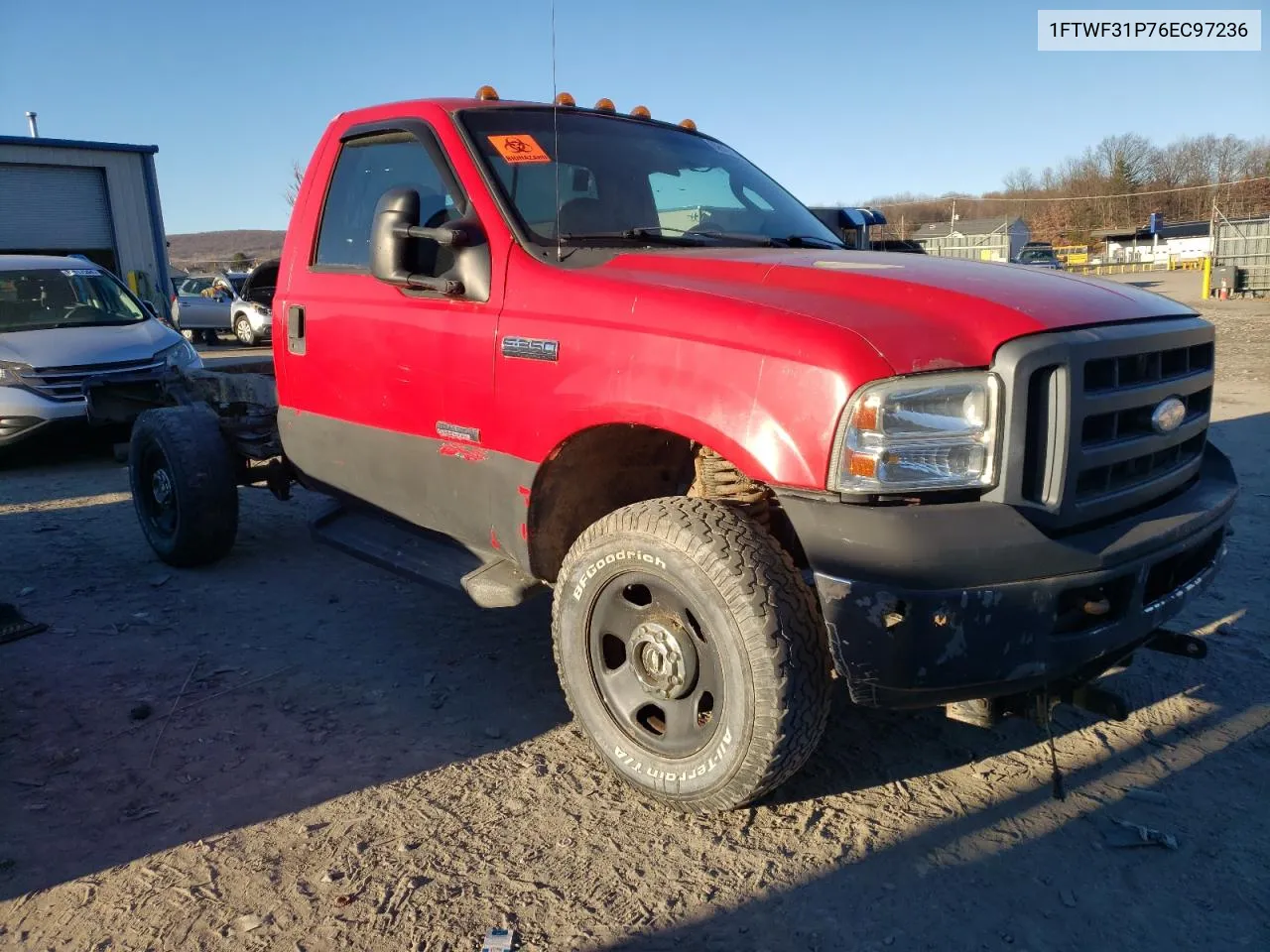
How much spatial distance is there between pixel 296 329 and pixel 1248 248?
98.6 feet

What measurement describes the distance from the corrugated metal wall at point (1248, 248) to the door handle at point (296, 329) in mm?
29249

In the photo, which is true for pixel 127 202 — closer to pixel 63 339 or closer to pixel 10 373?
pixel 63 339

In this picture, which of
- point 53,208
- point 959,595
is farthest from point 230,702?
point 53,208

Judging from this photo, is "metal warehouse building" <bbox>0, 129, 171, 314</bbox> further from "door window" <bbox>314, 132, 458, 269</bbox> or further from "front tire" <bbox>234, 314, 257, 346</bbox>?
"door window" <bbox>314, 132, 458, 269</bbox>

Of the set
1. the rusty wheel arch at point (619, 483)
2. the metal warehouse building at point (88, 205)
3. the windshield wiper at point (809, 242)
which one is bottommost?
the rusty wheel arch at point (619, 483)

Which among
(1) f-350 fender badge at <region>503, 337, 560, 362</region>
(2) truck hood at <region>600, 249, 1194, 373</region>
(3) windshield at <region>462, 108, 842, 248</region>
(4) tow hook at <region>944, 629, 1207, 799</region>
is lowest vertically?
(4) tow hook at <region>944, 629, 1207, 799</region>

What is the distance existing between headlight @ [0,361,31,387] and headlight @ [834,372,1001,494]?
25.7 feet

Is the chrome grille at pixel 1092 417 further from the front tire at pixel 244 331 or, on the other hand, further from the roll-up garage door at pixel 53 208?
the front tire at pixel 244 331

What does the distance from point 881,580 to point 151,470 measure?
177 inches

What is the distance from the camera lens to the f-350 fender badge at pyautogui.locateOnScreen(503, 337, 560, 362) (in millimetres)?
2941

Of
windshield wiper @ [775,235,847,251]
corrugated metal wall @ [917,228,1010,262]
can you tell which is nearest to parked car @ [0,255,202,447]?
windshield wiper @ [775,235,847,251]

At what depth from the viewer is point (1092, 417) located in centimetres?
246

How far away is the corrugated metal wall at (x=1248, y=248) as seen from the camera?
2623cm

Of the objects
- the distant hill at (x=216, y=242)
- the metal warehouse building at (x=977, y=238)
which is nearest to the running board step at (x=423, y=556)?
the metal warehouse building at (x=977, y=238)
